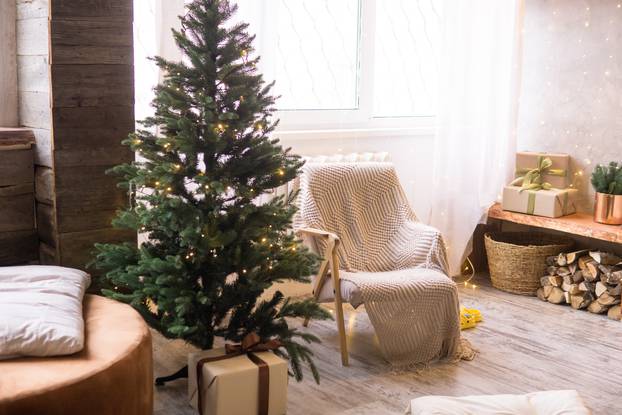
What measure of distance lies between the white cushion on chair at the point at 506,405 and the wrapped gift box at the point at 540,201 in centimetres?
223

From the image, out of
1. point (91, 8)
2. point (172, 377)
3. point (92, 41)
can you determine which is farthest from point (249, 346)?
point (91, 8)

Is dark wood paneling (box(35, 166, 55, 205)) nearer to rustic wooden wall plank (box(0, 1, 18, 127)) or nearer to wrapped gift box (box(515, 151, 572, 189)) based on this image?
rustic wooden wall plank (box(0, 1, 18, 127))

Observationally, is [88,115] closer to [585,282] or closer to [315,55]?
[315,55]

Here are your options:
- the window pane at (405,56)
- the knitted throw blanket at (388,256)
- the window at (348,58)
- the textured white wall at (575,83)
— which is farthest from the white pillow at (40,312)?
the textured white wall at (575,83)

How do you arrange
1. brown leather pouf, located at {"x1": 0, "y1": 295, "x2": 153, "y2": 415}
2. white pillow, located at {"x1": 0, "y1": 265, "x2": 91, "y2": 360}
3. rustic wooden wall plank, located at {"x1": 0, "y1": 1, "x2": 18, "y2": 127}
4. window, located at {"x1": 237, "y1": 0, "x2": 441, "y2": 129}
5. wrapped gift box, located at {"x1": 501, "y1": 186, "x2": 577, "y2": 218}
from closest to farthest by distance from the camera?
brown leather pouf, located at {"x1": 0, "y1": 295, "x2": 153, "y2": 415} → white pillow, located at {"x1": 0, "y1": 265, "x2": 91, "y2": 360} → rustic wooden wall plank, located at {"x1": 0, "y1": 1, "x2": 18, "y2": 127} → window, located at {"x1": 237, "y1": 0, "x2": 441, "y2": 129} → wrapped gift box, located at {"x1": 501, "y1": 186, "x2": 577, "y2": 218}

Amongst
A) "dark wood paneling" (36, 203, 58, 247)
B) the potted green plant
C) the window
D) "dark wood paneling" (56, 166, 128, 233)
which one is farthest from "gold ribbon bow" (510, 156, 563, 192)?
"dark wood paneling" (36, 203, 58, 247)

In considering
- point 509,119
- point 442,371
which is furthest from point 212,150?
point 509,119

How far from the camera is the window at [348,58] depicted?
→ 4.28m

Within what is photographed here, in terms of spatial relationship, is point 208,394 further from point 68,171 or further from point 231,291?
point 68,171

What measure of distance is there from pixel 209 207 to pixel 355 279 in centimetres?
81

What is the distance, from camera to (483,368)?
11.8 feet

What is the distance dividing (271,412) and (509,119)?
2.80 m

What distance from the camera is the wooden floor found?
10.5 feet

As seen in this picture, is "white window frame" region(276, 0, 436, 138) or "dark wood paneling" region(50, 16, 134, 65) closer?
"dark wood paneling" region(50, 16, 134, 65)
